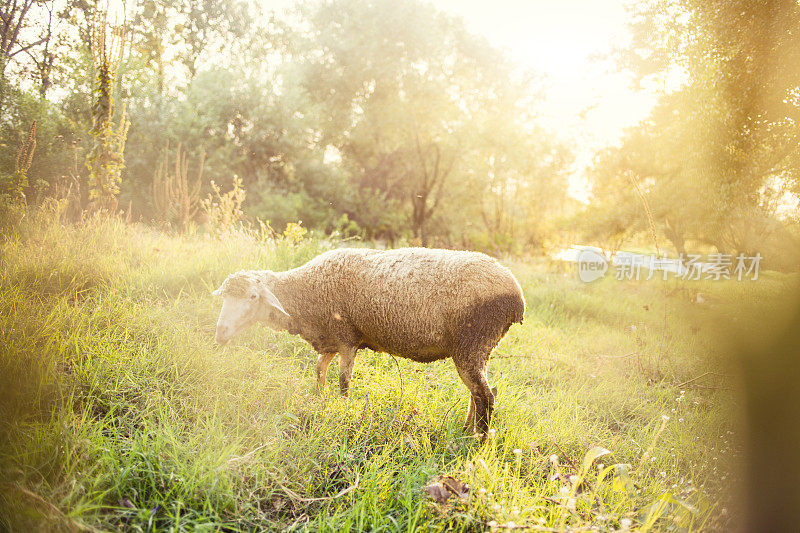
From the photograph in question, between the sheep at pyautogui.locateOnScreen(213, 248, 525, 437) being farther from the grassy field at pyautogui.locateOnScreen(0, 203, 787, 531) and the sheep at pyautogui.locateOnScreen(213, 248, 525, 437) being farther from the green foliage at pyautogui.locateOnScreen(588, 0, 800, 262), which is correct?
the green foliage at pyautogui.locateOnScreen(588, 0, 800, 262)

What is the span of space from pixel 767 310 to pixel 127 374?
695 centimetres

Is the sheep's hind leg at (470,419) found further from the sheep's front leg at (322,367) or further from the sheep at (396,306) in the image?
the sheep's front leg at (322,367)

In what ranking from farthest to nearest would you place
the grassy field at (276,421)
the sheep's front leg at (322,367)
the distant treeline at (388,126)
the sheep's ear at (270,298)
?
the distant treeline at (388,126), the sheep's front leg at (322,367), the sheep's ear at (270,298), the grassy field at (276,421)

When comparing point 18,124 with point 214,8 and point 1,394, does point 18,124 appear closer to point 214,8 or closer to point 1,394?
point 1,394

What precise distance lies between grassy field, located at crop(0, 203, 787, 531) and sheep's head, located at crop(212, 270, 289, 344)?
0.52 m

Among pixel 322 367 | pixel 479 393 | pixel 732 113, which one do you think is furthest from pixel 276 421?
pixel 732 113

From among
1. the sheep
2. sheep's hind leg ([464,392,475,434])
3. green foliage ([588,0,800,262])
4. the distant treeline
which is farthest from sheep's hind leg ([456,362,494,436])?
green foliage ([588,0,800,262])

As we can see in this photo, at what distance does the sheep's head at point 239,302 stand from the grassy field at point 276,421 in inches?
20.4

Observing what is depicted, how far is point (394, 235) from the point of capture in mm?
16047

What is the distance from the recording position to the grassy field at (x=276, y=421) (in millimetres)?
2123

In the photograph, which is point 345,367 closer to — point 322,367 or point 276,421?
point 322,367

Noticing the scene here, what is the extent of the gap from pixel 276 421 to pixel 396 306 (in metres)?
1.22

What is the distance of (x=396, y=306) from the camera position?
3.11 m

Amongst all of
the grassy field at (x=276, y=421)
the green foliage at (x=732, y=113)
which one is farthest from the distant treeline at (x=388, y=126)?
the grassy field at (x=276, y=421)
